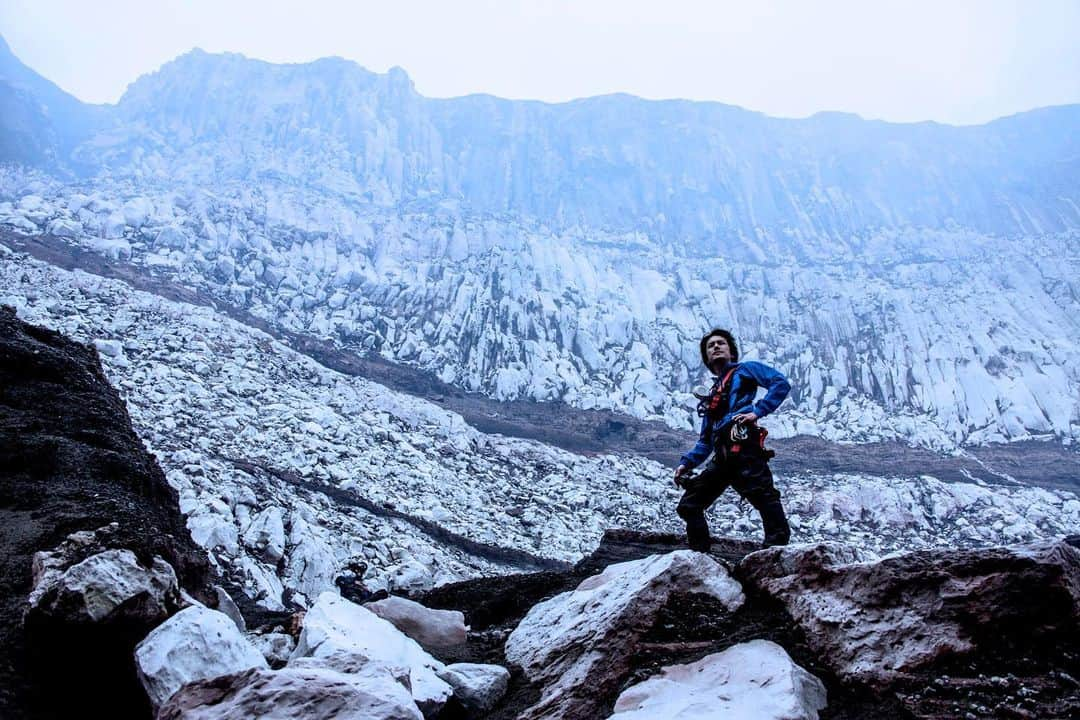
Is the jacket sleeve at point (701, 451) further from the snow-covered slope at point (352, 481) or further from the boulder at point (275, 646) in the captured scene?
the snow-covered slope at point (352, 481)

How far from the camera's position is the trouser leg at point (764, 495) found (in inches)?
140

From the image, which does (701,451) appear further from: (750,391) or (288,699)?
(288,699)

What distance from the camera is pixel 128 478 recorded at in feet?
15.3

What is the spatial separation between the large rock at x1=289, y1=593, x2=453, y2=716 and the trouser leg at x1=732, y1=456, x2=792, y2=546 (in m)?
1.96

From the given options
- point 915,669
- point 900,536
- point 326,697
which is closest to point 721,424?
point 915,669

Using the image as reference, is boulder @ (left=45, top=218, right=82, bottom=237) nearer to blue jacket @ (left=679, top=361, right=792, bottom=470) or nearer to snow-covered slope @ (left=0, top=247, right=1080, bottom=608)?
snow-covered slope @ (left=0, top=247, right=1080, bottom=608)

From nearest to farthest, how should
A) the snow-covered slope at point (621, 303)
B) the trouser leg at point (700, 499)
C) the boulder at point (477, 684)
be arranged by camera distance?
the boulder at point (477, 684) < the trouser leg at point (700, 499) < the snow-covered slope at point (621, 303)

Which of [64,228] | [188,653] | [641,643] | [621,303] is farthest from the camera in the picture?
[621,303]

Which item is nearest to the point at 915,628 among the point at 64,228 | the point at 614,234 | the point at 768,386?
the point at 768,386

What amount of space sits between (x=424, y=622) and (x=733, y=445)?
2.32 meters

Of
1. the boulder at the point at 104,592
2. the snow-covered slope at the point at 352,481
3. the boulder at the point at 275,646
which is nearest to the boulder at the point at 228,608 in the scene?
the boulder at the point at 275,646

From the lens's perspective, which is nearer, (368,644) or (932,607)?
(932,607)

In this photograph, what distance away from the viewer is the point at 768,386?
384 cm

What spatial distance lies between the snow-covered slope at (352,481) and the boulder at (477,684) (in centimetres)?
531
